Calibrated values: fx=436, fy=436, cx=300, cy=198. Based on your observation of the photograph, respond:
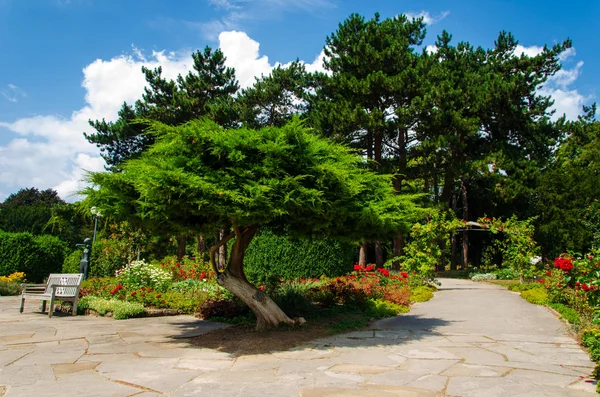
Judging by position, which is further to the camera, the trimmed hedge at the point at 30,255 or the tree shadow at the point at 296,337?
the trimmed hedge at the point at 30,255

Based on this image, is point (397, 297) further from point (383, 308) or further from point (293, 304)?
point (293, 304)

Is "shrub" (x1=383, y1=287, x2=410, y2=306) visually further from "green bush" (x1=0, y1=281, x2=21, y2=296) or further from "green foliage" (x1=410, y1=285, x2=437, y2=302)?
"green bush" (x1=0, y1=281, x2=21, y2=296)

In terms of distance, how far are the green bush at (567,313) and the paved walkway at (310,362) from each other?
0.24 metres

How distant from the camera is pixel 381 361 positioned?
18.1 feet

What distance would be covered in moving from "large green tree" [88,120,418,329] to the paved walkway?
1.83 meters

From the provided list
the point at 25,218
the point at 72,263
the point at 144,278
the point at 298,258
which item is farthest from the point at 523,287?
the point at 25,218

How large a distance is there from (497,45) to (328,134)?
14442 mm

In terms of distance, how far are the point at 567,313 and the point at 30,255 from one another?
1962 cm

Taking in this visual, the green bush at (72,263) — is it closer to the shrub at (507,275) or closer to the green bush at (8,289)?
the green bush at (8,289)

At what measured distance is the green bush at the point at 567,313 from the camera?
8148mm

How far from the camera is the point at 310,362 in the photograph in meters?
5.44

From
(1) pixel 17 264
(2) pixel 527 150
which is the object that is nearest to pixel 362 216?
(1) pixel 17 264

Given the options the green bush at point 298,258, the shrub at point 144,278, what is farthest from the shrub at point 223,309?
the green bush at point 298,258

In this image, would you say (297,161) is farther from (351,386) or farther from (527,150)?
(527,150)
